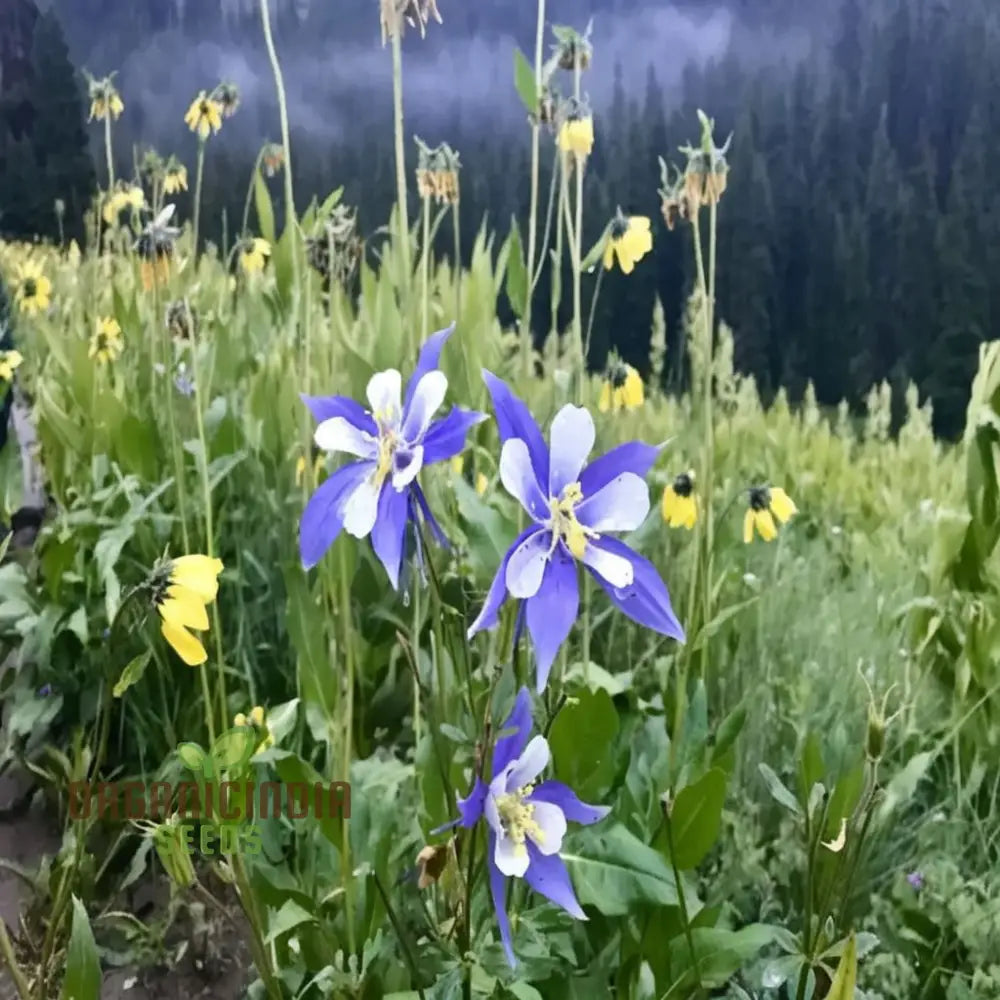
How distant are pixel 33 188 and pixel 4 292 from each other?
127 millimetres

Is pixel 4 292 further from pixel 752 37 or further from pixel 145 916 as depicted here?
pixel 752 37

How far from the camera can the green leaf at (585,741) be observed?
74cm

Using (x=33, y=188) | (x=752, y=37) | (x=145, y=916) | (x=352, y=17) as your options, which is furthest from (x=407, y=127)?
(x=145, y=916)

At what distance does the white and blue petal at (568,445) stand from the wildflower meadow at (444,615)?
13 cm

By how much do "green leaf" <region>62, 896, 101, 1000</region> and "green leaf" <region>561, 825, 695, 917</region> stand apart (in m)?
0.34

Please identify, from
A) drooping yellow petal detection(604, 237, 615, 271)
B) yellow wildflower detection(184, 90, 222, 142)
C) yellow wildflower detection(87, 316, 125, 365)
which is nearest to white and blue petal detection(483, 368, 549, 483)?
drooping yellow petal detection(604, 237, 615, 271)

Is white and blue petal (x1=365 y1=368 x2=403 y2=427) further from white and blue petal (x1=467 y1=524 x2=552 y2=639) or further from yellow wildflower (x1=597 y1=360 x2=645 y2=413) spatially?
yellow wildflower (x1=597 y1=360 x2=645 y2=413)

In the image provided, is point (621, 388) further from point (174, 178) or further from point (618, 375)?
point (174, 178)

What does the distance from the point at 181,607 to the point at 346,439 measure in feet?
0.50

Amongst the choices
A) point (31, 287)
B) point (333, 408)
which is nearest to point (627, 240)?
point (333, 408)

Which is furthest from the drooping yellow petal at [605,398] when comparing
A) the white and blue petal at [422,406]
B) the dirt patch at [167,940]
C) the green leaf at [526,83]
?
the dirt patch at [167,940]

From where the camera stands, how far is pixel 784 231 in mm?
901

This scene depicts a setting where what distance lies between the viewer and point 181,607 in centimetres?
65

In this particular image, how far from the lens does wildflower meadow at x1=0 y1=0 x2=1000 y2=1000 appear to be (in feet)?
2.48
